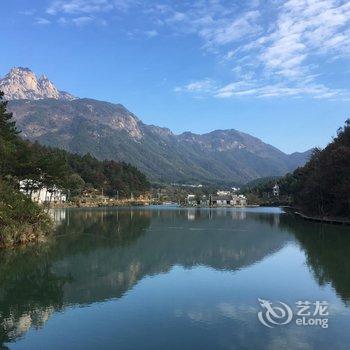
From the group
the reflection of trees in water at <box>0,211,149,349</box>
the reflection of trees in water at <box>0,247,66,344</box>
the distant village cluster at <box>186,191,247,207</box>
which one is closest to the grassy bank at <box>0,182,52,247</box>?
the reflection of trees in water at <box>0,211,149,349</box>

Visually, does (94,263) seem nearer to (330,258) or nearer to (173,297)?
(173,297)

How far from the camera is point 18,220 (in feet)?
81.2

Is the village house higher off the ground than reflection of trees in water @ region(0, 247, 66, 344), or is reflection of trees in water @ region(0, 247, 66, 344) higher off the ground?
the village house

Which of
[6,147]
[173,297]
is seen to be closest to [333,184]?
[6,147]

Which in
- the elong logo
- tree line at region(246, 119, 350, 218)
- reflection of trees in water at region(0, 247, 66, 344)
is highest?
tree line at region(246, 119, 350, 218)

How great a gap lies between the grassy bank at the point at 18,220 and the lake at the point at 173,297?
3.85 feet

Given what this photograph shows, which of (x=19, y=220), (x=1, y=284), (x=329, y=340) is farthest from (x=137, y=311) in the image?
(x=19, y=220)

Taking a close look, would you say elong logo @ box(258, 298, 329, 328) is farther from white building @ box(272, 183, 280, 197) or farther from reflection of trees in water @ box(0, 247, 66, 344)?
white building @ box(272, 183, 280, 197)

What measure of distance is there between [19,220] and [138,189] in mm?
114531

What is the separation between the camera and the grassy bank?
2344 centimetres

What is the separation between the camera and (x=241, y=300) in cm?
1355

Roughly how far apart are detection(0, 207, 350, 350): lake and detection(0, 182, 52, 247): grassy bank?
3.85 feet

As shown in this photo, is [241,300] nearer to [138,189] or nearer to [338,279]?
[338,279]

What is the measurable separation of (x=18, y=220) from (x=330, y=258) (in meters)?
16.3
